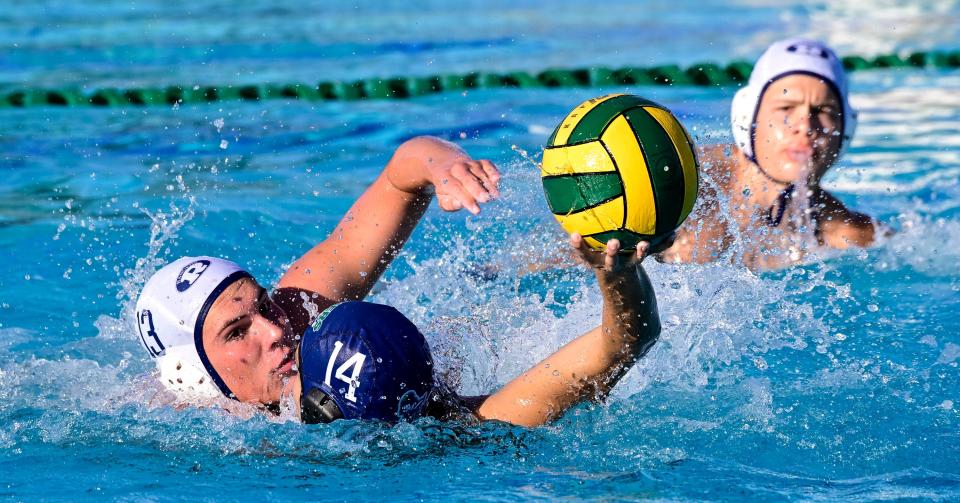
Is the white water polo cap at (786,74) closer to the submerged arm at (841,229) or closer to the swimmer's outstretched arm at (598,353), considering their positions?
the submerged arm at (841,229)

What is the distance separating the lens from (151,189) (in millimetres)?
5348

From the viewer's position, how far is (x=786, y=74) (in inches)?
159

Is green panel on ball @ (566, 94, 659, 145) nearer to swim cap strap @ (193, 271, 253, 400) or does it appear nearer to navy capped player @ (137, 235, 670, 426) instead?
navy capped player @ (137, 235, 670, 426)

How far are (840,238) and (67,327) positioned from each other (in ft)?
9.27

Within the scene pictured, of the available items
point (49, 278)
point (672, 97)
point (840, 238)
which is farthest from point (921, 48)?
point (49, 278)

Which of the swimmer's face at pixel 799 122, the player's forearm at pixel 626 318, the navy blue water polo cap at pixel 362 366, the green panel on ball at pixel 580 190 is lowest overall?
the navy blue water polo cap at pixel 362 366

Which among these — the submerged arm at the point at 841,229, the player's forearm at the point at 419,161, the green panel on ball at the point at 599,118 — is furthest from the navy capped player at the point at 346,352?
the submerged arm at the point at 841,229

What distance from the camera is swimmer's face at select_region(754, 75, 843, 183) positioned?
4.01 m

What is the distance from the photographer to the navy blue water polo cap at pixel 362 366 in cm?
248

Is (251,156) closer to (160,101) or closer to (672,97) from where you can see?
(160,101)

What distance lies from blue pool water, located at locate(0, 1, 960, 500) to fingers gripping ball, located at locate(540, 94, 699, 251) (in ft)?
2.18

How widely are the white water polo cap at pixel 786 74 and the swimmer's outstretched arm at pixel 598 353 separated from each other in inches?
71.5

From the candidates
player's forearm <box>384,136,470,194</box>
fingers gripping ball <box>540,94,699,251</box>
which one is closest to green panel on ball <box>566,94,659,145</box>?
fingers gripping ball <box>540,94,699,251</box>

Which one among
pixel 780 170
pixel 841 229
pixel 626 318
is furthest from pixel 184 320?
pixel 841 229
